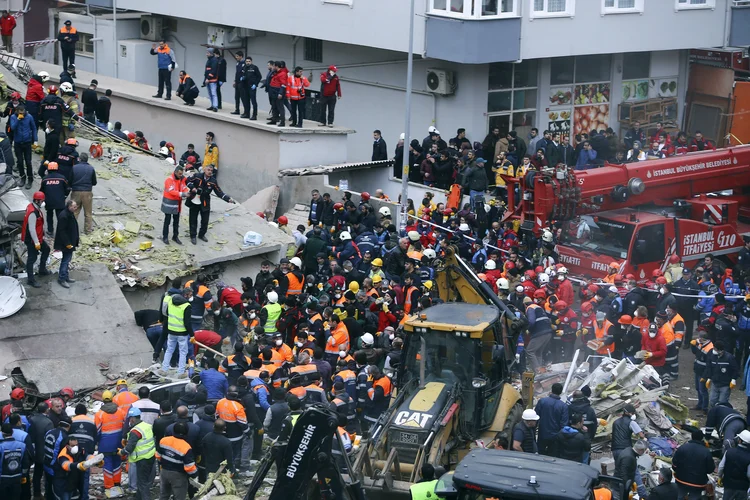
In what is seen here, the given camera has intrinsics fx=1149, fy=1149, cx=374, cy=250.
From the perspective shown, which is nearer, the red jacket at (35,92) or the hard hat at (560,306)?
the hard hat at (560,306)

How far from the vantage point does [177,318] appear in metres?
18.3

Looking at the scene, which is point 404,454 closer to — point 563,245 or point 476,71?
point 563,245

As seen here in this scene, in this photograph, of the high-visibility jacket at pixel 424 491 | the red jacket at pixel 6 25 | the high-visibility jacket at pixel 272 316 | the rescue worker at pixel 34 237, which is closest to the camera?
the high-visibility jacket at pixel 424 491

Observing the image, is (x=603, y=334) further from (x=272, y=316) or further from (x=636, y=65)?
(x=636, y=65)

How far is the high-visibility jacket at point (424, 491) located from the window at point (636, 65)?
976 inches

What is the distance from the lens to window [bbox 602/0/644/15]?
31922 millimetres

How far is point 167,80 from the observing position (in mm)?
30469

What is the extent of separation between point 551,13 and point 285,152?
27.4 ft

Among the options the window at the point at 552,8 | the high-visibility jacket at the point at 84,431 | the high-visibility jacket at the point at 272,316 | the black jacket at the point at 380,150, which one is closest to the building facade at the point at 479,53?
the window at the point at 552,8

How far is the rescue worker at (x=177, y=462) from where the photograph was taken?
14109mm

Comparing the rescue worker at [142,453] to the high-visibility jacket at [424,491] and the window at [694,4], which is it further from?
the window at [694,4]

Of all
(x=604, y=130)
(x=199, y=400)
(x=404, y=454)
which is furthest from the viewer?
(x=604, y=130)

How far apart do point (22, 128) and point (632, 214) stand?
38.5 ft

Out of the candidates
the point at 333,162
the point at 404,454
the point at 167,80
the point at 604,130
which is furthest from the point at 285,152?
the point at 404,454
